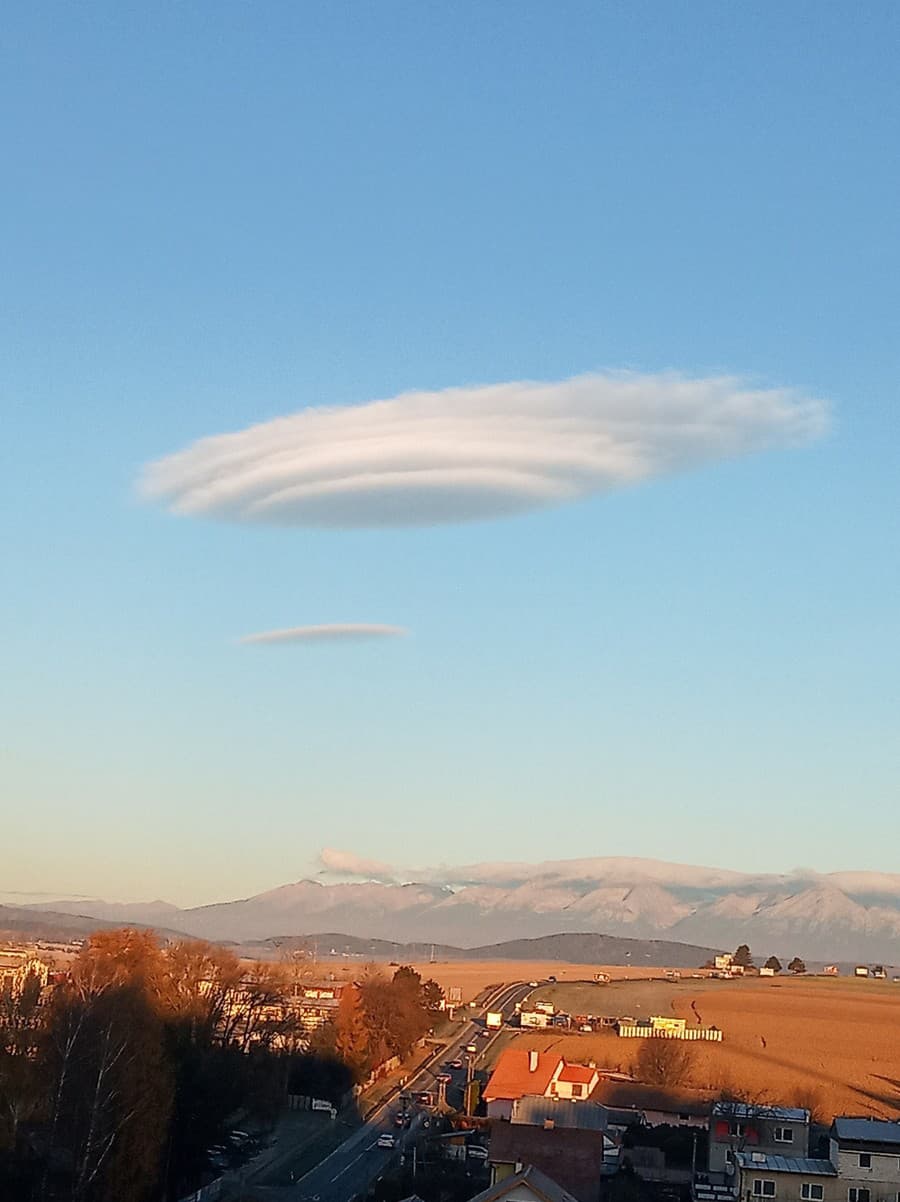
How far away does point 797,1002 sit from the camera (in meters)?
145

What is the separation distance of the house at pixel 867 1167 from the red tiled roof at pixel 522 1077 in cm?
978

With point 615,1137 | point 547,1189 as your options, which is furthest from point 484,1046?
point 547,1189

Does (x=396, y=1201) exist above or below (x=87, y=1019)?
below

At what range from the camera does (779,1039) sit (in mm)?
111375

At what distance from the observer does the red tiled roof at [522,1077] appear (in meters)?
52.5

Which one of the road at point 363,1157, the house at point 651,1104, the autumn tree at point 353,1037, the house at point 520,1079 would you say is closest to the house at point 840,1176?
the house at point 520,1079

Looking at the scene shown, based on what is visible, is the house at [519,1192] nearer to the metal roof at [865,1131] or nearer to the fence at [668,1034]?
the metal roof at [865,1131]

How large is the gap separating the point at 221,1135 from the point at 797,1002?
100 m

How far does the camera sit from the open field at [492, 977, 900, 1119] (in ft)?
268

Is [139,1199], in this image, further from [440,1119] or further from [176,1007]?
[440,1119]

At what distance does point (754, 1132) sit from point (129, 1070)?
21449 mm

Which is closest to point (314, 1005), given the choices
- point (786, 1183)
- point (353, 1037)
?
point (353, 1037)

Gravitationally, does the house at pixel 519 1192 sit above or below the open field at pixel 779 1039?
above

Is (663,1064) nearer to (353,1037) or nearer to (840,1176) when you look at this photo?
(353,1037)
